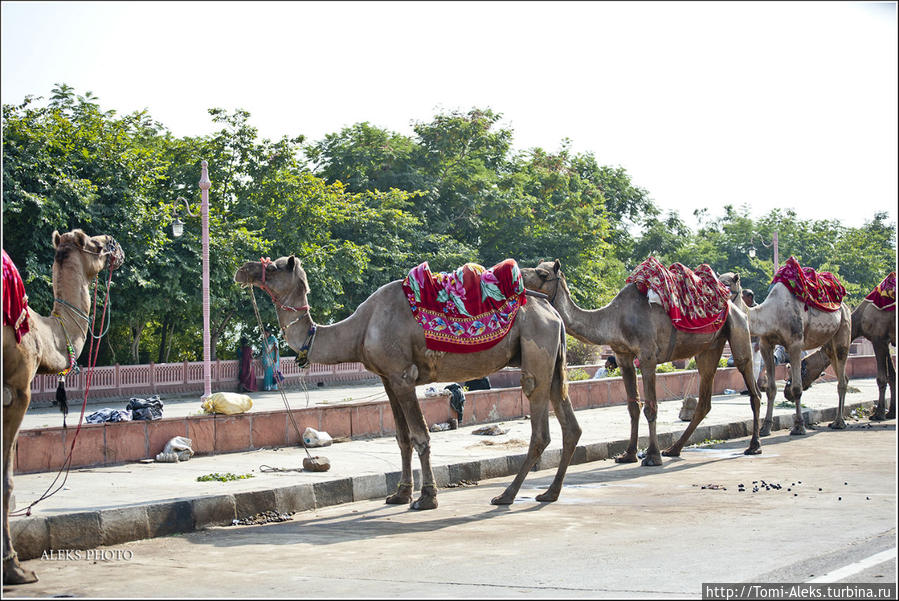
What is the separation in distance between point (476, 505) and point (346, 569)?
11.3ft

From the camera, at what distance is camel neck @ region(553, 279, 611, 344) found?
1336 cm

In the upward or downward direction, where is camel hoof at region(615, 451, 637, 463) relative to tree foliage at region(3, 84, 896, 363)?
downward

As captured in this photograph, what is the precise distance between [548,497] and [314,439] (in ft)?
15.0

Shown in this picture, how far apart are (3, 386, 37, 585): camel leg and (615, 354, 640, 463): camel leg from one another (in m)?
8.53

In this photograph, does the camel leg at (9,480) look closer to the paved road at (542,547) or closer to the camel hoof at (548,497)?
the paved road at (542,547)

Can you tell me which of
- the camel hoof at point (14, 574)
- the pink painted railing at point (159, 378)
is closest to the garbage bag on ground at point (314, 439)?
the camel hoof at point (14, 574)

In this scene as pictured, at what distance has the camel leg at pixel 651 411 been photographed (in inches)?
520

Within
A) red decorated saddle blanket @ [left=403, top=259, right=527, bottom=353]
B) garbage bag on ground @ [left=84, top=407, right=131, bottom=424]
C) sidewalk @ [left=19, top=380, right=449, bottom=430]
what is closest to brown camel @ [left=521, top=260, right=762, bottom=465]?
red decorated saddle blanket @ [left=403, top=259, right=527, bottom=353]

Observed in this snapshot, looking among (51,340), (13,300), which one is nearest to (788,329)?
(51,340)

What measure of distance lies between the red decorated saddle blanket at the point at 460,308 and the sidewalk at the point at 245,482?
75.9 inches

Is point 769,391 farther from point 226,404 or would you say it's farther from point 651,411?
point 226,404

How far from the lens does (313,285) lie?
3341 cm

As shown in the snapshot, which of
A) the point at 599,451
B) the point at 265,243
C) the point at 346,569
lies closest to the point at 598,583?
the point at 346,569

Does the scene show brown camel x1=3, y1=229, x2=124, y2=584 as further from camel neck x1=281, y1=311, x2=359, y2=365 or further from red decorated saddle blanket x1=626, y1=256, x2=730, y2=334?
red decorated saddle blanket x1=626, y1=256, x2=730, y2=334
